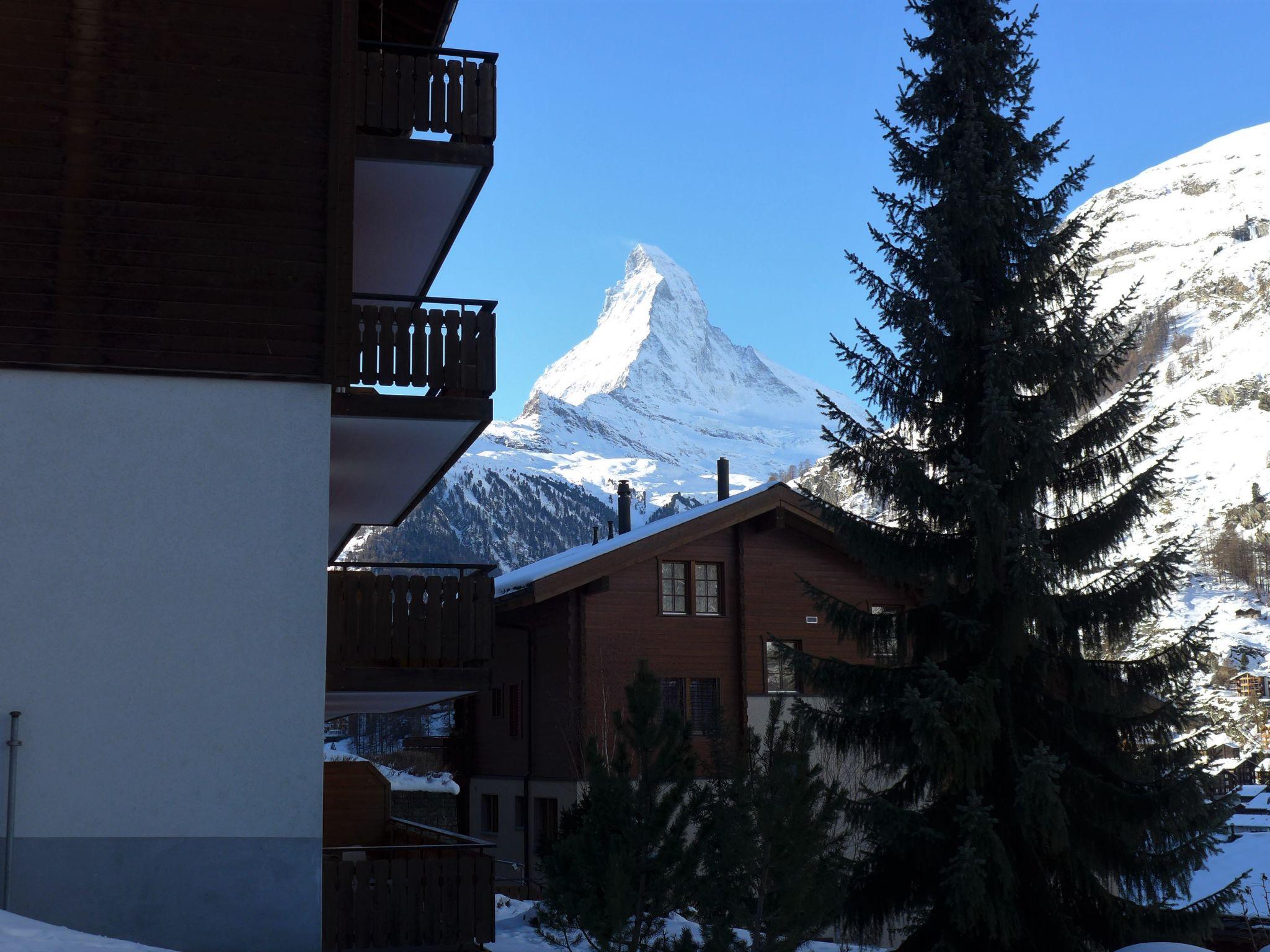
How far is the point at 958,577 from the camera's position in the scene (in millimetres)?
14281

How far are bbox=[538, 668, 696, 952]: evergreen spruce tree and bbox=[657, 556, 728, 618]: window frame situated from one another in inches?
655

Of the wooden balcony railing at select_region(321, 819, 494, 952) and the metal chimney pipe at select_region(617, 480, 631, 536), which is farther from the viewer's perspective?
the metal chimney pipe at select_region(617, 480, 631, 536)

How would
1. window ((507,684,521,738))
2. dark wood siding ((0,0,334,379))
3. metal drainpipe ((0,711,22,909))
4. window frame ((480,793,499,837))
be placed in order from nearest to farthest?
1. metal drainpipe ((0,711,22,909))
2. dark wood siding ((0,0,334,379))
3. window ((507,684,521,738))
4. window frame ((480,793,499,837))

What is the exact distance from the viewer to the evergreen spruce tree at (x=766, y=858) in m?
9.73

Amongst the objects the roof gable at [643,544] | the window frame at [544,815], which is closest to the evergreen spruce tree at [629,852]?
the roof gable at [643,544]

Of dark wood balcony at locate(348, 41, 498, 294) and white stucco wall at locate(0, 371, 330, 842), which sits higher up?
dark wood balcony at locate(348, 41, 498, 294)

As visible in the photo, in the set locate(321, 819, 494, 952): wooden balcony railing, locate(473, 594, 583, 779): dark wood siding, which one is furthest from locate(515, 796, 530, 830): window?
locate(321, 819, 494, 952): wooden balcony railing

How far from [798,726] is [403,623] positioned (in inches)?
174

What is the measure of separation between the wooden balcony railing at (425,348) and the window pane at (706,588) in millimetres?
15002

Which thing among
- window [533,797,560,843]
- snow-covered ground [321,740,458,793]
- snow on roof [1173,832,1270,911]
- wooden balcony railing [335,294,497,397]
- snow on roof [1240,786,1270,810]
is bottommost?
snow on roof [1173,832,1270,911]

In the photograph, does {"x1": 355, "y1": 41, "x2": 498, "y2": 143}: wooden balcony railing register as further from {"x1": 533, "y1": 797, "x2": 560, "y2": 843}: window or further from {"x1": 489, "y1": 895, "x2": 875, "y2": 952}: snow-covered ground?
{"x1": 533, "y1": 797, "x2": 560, "y2": 843}: window

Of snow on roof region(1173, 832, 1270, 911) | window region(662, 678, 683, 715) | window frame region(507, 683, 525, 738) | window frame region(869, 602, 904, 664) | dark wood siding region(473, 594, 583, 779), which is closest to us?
window frame region(869, 602, 904, 664)

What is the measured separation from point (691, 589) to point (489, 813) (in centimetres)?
764

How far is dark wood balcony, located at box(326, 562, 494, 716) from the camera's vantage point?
41.7 ft
